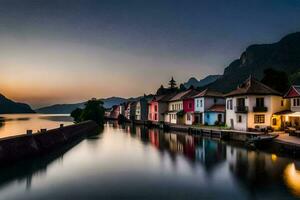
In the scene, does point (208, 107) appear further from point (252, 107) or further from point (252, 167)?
point (252, 167)

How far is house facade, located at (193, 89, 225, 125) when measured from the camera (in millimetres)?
63547

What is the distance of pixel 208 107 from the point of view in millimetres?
65938

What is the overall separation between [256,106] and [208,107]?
19400mm

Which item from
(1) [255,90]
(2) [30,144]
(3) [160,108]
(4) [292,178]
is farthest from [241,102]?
(3) [160,108]

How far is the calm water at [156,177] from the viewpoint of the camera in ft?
62.1

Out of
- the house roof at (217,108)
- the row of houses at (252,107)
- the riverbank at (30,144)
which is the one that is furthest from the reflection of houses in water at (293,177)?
the house roof at (217,108)

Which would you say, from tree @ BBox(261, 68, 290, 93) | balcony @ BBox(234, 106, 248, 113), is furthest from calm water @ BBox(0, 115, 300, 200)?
tree @ BBox(261, 68, 290, 93)

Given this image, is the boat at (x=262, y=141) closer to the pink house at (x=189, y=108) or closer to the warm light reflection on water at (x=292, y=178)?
the warm light reflection on water at (x=292, y=178)

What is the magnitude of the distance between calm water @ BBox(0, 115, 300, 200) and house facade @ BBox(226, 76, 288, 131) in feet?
42.2

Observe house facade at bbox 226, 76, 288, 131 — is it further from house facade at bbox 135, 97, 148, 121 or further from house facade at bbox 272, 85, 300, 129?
house facade at bbox 135, 97, 148, 121

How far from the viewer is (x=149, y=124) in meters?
93.6

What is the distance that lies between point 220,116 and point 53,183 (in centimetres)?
4705

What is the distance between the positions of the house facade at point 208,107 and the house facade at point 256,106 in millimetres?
13737

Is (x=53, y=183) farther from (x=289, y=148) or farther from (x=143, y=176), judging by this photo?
(x=289, y=148)
